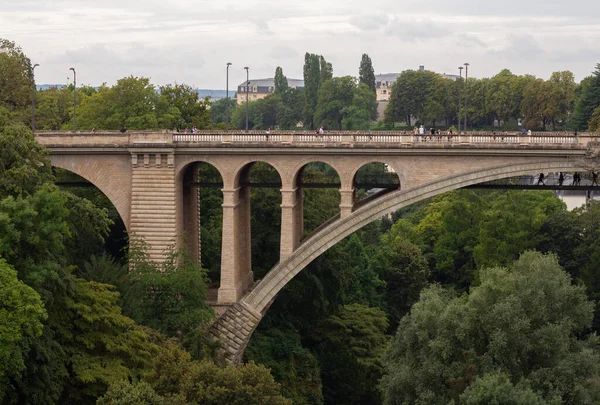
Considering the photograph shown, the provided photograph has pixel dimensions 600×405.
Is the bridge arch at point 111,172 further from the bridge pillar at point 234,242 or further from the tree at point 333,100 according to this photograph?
the tree at point 333,100

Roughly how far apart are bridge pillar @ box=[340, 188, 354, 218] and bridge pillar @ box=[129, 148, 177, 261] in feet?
24.3

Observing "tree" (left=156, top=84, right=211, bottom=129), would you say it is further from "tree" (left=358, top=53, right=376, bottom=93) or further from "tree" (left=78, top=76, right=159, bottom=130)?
"tree" (left=358, top=53, right=376, bottom=93)

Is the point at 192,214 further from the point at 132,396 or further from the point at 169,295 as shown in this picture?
the point at 132,396

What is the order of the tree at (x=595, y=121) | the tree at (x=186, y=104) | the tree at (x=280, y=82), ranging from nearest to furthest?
the tree at (x=186, y=104) < the tree at (x=595, y=121) < the tree at (x=280, y=82)

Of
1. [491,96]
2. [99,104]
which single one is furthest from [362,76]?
[99,104]

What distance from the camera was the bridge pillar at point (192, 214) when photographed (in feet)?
151

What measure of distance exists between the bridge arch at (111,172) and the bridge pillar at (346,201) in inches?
375

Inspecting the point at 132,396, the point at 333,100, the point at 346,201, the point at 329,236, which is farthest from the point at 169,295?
the point at 333,100

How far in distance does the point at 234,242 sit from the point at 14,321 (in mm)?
15044

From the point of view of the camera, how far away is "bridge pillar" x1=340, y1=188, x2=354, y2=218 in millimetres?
42312

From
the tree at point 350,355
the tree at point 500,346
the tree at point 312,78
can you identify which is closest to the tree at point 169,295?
the tree at point 500,346

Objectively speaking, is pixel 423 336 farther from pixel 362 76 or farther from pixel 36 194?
pixel 362 76

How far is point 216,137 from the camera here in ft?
142

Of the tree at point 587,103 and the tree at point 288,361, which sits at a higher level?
the tree at point 587,103
